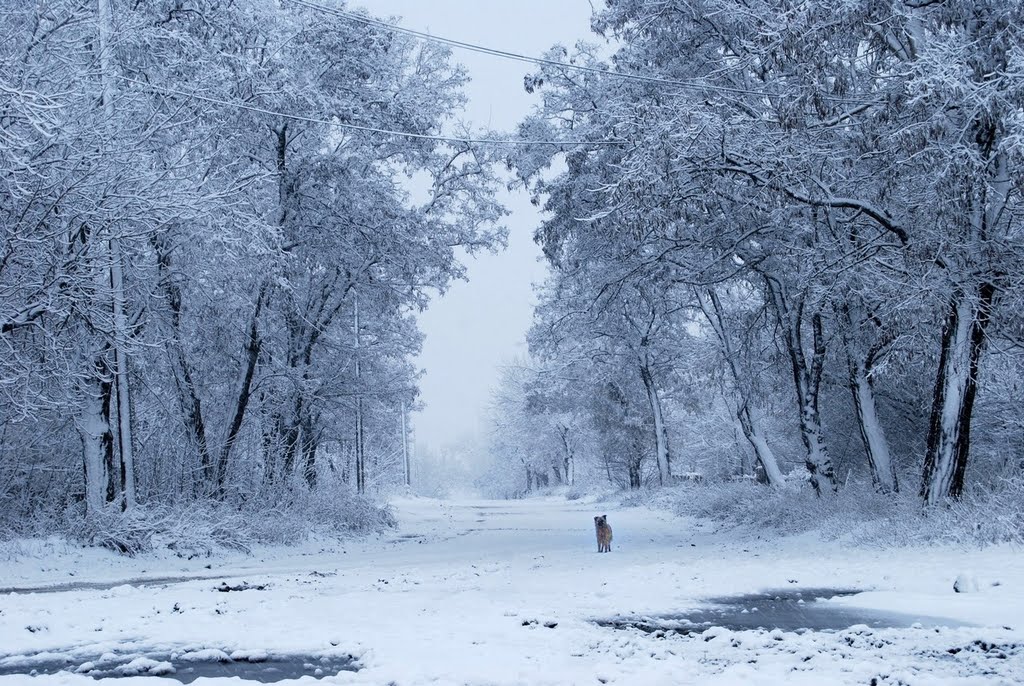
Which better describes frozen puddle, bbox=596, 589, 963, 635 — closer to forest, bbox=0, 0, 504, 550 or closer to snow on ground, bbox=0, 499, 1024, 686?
snow on ground, bbox=0, 499, 1024, 686

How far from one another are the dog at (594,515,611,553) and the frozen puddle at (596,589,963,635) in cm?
677

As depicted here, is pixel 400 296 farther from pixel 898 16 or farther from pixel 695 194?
pixel 898 16

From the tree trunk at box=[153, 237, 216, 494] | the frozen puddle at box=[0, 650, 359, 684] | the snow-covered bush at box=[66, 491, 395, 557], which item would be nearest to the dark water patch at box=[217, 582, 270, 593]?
the frozen puddle at box=[0, 650, 359, 684]

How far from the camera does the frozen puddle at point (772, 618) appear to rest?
23.8 ft

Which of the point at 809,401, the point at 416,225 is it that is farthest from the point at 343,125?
the point at 809,401

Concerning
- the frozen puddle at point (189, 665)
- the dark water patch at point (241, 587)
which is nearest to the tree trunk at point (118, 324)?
the dark water patch at point (241, 587)

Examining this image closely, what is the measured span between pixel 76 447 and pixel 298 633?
1261cm

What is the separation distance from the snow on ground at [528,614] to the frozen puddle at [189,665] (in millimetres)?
90

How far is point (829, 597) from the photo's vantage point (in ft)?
29.9

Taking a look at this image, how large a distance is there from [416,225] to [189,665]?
16043 millimetres

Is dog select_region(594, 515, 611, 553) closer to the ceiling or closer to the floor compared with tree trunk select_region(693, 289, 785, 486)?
closer to the floor

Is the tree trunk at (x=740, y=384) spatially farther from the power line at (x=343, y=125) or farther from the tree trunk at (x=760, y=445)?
the power line at (x=343, y=125)

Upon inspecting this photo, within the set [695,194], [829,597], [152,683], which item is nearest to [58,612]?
[152,683]

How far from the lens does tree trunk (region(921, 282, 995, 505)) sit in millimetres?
13438
